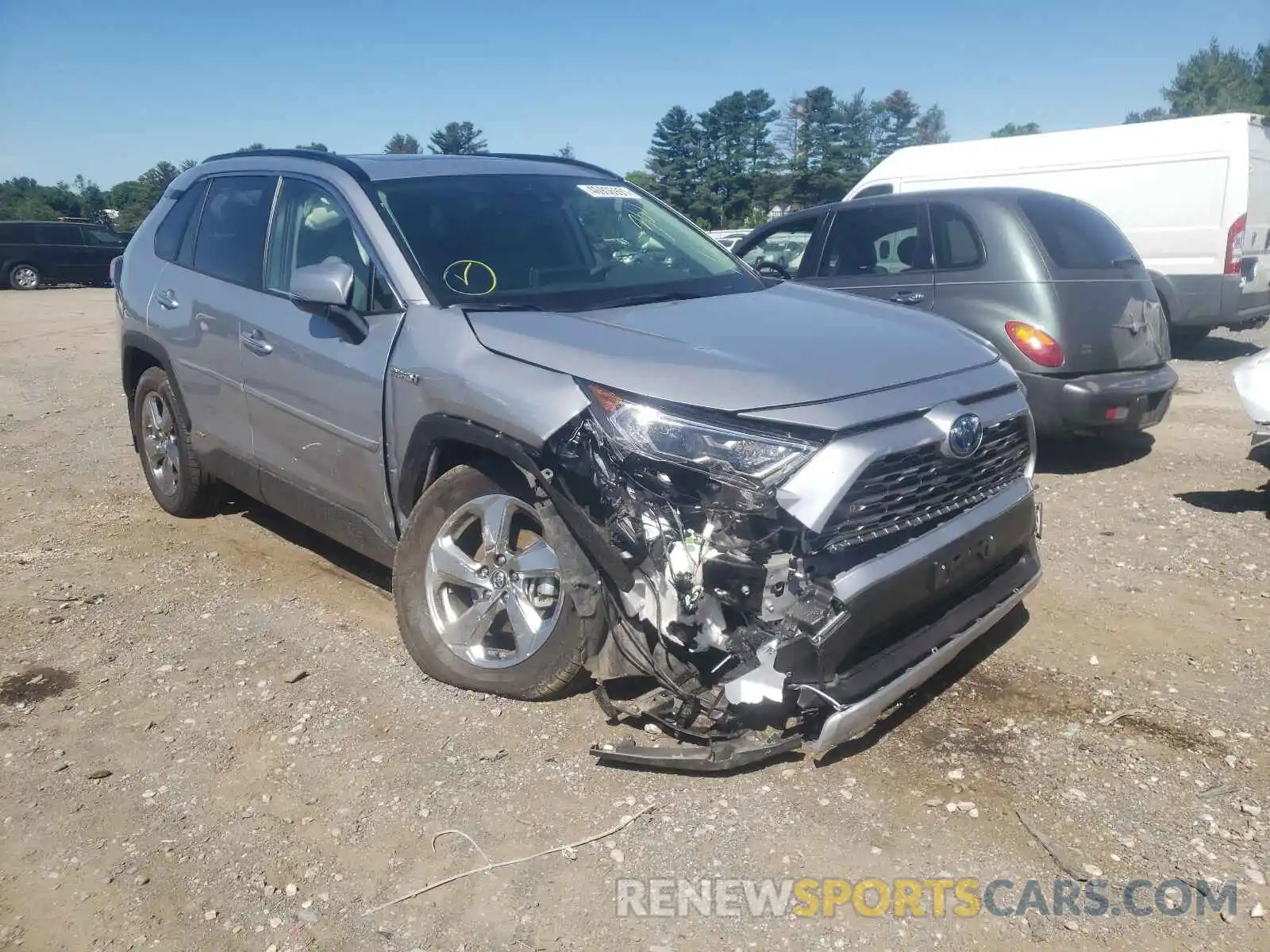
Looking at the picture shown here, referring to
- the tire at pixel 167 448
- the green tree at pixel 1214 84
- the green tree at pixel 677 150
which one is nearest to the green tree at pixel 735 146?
the green tree at pixel 677 150

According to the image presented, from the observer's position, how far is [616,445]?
2.96m

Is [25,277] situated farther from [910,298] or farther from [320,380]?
[320,380]

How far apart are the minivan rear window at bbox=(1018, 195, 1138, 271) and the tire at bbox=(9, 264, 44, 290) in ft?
87.8

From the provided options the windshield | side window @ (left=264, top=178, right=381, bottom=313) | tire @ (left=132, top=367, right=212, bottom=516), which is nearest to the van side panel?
the windshield

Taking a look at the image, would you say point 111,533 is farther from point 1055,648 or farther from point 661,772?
point 1055,648

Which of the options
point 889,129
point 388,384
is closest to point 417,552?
point 388,384

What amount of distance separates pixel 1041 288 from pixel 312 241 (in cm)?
426

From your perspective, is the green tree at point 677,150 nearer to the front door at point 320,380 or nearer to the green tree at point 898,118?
the green tree at point 898,118

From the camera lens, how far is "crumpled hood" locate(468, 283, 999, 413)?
2973 millimetres

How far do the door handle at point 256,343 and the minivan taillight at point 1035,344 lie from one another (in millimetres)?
4281

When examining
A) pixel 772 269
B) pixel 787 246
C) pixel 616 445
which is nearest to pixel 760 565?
pixel 616 445

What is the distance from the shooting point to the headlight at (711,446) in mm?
2842

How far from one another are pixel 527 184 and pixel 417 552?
1768 millimetres

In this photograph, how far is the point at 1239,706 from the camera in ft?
11.6
